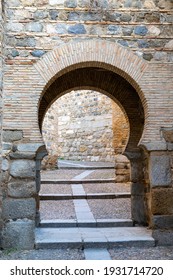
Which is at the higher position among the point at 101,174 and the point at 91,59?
the point at 91,59

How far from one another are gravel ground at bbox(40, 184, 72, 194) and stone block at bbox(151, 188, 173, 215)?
199 inches

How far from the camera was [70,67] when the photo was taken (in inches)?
197

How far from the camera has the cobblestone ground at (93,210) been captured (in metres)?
4.45

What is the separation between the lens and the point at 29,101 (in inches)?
191

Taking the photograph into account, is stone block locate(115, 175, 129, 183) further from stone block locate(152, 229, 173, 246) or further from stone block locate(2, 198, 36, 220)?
stone block locate(2, 198, 36, 220)

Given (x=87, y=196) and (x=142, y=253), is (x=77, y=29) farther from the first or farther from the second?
(x=87, y=196)

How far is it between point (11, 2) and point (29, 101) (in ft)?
5.10

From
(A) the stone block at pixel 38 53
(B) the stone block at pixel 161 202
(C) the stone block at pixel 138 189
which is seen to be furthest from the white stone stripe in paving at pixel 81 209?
(A) the stone block at pixel 38 53

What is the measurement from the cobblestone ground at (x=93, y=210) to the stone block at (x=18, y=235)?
0.09 meters

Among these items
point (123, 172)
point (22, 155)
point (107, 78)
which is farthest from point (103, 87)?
point (123, 172)

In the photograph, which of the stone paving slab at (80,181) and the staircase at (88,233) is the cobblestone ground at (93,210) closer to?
the staircase at (88,233)

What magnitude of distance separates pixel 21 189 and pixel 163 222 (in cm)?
212

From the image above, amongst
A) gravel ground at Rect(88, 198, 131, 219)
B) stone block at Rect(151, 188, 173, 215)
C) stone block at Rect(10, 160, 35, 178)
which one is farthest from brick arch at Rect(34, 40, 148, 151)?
gravel ground at Rect(88, 198, 131, 219)

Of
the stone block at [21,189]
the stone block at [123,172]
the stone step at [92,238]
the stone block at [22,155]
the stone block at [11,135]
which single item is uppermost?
the stone block at [11,135]
